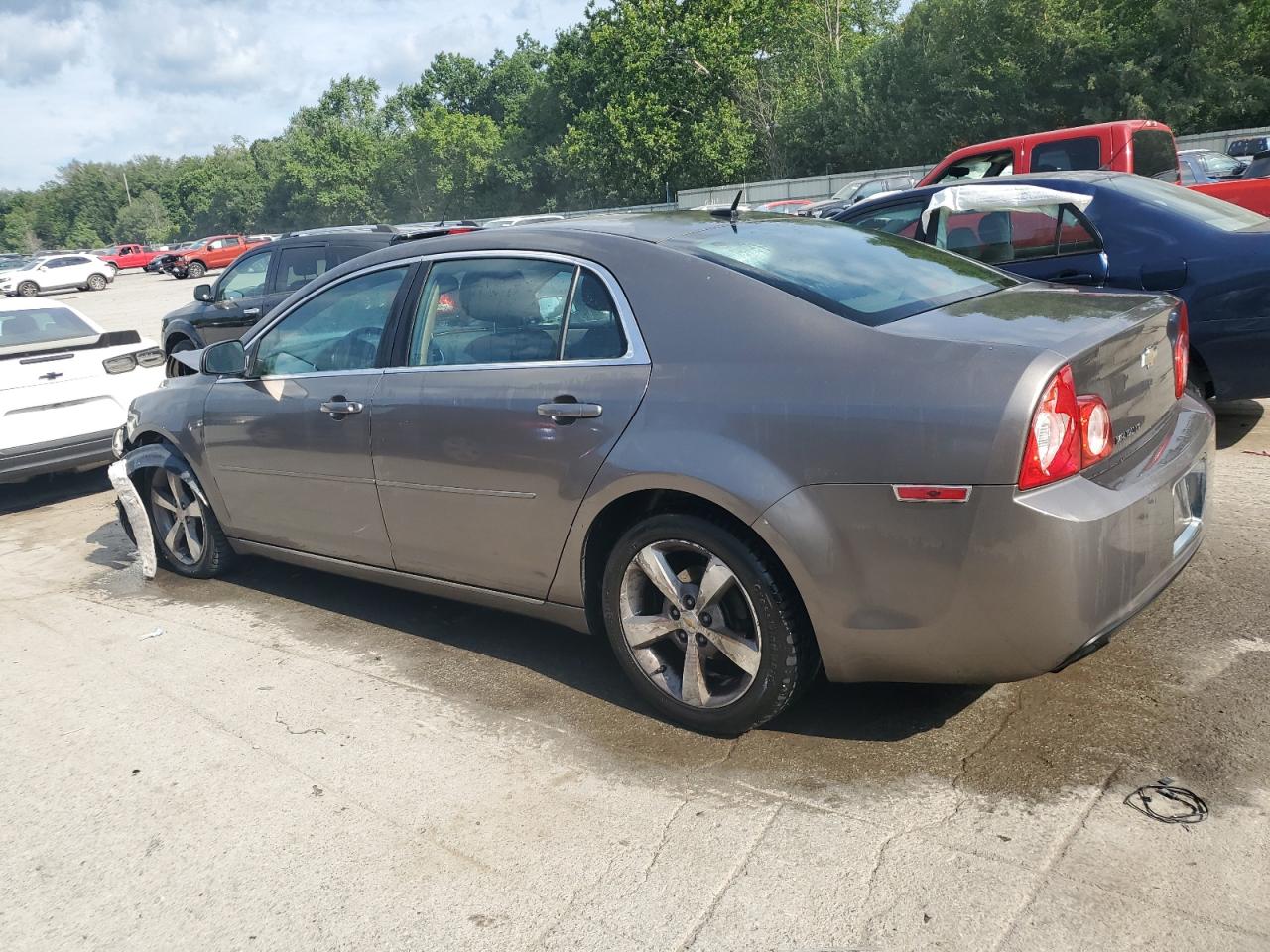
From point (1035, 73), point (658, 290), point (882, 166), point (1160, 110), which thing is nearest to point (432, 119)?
point (882, 166)

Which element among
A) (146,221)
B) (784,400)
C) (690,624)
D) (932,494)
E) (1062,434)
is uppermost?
(146,221)

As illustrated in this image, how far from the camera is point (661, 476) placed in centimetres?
325

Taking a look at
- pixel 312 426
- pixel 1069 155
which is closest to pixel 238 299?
pixel 312 426

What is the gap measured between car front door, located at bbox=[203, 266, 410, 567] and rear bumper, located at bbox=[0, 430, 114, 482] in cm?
277

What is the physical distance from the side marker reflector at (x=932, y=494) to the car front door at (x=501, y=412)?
3.03 ft

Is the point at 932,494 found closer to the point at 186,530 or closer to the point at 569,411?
the point at 569,411

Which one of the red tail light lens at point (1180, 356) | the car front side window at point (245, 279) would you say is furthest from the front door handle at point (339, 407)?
the car front side window at point (245, 279)

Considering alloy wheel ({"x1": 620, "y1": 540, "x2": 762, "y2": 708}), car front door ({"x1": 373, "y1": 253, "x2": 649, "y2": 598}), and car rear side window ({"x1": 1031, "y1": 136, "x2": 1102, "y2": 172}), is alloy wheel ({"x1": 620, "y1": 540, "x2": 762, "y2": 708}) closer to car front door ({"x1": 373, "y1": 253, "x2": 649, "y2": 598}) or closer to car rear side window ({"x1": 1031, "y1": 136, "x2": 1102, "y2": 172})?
car front door ({"x1": 373, "y1": 253, "x2": 649, "y2": 598})

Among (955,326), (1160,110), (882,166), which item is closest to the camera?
(955,326)

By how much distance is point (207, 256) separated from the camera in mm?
Answer: 45219

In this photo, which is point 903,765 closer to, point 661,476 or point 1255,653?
point 661,476

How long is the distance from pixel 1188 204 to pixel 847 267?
3.46 metres

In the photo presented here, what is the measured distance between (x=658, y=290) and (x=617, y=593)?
999 millimetres

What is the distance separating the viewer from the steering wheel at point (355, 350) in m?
4.30
